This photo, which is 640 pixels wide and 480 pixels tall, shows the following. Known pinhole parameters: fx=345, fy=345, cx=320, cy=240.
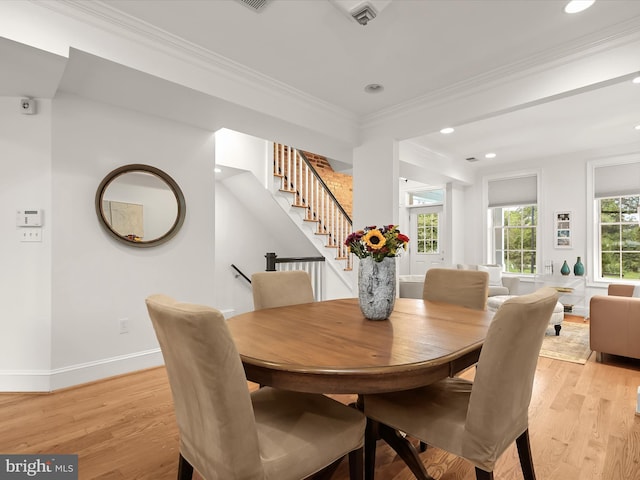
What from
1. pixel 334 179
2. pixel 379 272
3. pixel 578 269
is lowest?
pixel 578 269

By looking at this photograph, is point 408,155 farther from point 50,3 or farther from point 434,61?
point 50,3

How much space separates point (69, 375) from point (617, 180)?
22.9 feet

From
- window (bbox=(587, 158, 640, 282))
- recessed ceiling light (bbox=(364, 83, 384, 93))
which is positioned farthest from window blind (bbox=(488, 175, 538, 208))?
recessed ceiling light (bbox=(364, 83, 384, 93))

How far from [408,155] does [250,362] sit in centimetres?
415

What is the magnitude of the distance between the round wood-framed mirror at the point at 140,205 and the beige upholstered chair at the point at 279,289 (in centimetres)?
133

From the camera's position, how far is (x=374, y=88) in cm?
327

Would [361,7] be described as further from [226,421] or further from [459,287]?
[226,421]

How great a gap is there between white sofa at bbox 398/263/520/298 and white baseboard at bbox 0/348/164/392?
2.76 m

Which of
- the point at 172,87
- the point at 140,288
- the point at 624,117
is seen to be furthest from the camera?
the point at 624,117

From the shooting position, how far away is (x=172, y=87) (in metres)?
2.59

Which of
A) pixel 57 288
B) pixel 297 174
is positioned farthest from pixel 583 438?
pixel 297 174

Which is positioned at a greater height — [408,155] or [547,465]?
[408,155]

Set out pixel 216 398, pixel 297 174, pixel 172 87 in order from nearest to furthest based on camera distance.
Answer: pixel 216 398 → pixel 172 87 → pixel 297 174

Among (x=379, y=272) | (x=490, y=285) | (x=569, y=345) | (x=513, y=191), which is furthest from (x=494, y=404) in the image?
(x=513, y=191)
